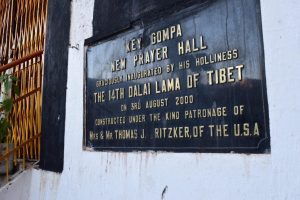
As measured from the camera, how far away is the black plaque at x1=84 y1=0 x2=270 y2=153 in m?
2.33

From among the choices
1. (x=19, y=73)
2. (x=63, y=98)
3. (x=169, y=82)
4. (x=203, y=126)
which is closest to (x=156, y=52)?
(x=169, y=82)

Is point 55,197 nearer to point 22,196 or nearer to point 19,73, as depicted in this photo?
point 22,196

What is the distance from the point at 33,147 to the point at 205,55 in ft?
9.69

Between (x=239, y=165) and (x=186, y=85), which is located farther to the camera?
(x=186, y=85)

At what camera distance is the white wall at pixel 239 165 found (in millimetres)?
2109

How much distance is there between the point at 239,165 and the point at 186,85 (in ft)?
2.26

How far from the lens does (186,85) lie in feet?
8.88

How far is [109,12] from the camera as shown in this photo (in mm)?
3586

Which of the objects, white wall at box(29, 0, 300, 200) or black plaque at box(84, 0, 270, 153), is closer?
white wall at box(29, 0, 300, 200)

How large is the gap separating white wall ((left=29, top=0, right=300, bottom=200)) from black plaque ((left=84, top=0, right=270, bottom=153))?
64 mm

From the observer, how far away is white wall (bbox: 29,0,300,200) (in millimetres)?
2109

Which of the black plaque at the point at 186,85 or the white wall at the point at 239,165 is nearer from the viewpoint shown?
the white wall at the point at 239,165

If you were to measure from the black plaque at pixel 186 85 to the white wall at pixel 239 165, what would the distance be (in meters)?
0.06

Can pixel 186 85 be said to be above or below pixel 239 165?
above
